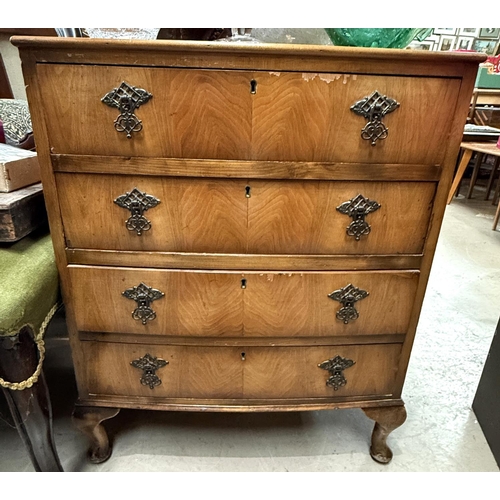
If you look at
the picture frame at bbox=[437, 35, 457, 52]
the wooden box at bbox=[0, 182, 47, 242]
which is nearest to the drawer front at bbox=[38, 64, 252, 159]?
the wooden box at bbox=[0, 182, 47, 242]

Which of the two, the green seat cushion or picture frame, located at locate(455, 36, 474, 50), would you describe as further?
picture frame, located at locate(455, 36, 474, 50)

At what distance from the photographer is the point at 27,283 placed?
0.77 metres

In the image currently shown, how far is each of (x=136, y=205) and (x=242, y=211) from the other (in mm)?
217

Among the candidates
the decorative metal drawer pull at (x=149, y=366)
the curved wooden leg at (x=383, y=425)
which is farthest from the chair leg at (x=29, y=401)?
the curved wooden leg at (x=383, y=425)

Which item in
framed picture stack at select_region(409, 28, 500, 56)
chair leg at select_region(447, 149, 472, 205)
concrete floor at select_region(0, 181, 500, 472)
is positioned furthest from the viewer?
framed picture stack at select_region(409, 28, 500, 56)

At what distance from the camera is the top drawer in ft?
2.24

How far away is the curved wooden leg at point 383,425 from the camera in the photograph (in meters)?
1.00

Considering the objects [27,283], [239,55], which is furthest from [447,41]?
[27,283]

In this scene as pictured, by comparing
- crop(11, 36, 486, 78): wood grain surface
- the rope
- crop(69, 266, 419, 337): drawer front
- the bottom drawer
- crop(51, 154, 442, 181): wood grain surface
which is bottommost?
the bottom drawer

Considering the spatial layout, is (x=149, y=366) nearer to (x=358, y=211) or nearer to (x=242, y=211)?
(x=242, y=211)

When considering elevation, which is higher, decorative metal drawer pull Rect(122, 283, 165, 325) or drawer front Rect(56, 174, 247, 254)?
drawer front Rect(56, 174, 247, 254)

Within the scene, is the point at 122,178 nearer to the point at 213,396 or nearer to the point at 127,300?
the point at 127,300

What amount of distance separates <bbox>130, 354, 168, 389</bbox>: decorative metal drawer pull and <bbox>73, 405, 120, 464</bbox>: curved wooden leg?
0.13 metres

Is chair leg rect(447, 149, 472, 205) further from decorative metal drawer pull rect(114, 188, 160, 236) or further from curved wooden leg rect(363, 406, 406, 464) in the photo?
decorative metal drawer pull rect(114, 188, 160, 236)
